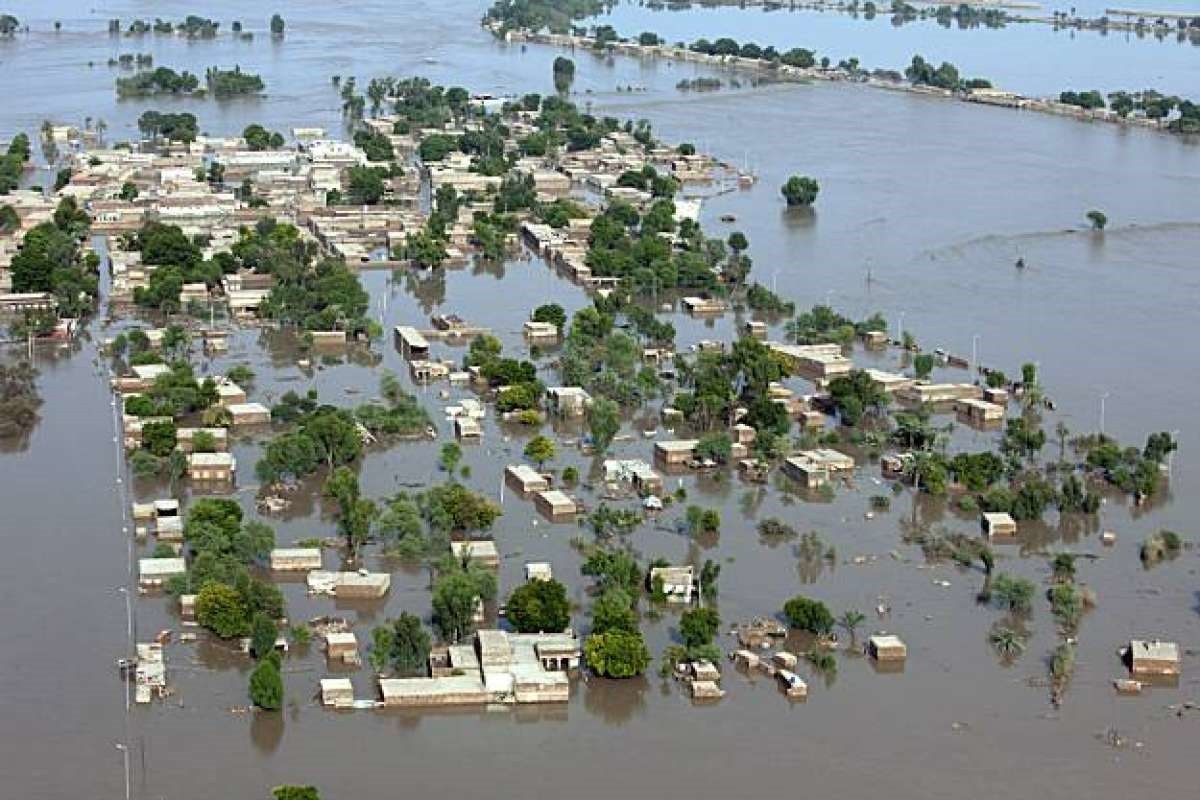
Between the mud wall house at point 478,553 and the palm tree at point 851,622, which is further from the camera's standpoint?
the mud wall house at point 478,553

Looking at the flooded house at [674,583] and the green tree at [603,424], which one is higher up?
the green tree at [603,424]

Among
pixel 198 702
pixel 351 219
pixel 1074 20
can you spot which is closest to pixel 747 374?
pixel 198 702

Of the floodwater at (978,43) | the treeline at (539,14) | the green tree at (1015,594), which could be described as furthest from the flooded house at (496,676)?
the treeline at (539,14)

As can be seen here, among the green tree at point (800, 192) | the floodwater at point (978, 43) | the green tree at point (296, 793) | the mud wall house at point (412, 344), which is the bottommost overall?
the green tree at point (296, 793)

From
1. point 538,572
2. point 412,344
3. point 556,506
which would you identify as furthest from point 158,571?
point 412,344

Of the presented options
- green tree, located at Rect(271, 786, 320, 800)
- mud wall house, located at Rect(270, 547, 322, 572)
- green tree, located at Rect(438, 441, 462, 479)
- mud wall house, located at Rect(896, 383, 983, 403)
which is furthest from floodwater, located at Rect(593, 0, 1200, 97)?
green tree, located at Rect(271, 786, 320, 800)

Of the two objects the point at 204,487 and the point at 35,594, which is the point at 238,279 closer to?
the point at 204,487

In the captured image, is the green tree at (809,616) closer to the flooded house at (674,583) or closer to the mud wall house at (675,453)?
the flooded house at (674,583)
